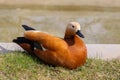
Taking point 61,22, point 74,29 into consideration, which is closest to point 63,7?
point 61,22

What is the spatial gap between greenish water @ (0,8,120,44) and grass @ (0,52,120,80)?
1.55 metres

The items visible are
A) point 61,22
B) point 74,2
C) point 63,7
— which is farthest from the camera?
point 74,2

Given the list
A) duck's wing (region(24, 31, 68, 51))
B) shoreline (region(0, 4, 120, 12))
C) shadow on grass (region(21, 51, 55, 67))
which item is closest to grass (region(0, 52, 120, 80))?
shadow on grass (region(21, 51, 55, 67))

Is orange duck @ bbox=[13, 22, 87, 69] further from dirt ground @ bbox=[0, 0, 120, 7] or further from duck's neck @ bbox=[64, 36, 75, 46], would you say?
dirt ground @ bbox=[0, 0, 120, 7]

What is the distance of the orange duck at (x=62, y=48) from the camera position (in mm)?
4059

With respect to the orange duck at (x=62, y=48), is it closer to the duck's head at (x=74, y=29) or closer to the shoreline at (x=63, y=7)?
the duck's head at (x=74, y=29)

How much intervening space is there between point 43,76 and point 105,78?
669 millimetres

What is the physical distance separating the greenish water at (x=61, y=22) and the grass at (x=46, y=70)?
155cm

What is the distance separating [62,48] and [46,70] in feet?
1.07

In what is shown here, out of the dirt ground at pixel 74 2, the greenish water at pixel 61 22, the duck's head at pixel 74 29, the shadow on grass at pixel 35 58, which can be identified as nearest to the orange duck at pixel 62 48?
Answer: the duck's head at pixel 74 29

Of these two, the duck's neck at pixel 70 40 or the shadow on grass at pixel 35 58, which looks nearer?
the duck's neck at pixel 70 40

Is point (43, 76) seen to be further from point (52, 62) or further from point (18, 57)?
point (18, 57)

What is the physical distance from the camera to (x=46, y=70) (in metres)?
4.18

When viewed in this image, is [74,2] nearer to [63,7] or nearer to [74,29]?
[63,7]
